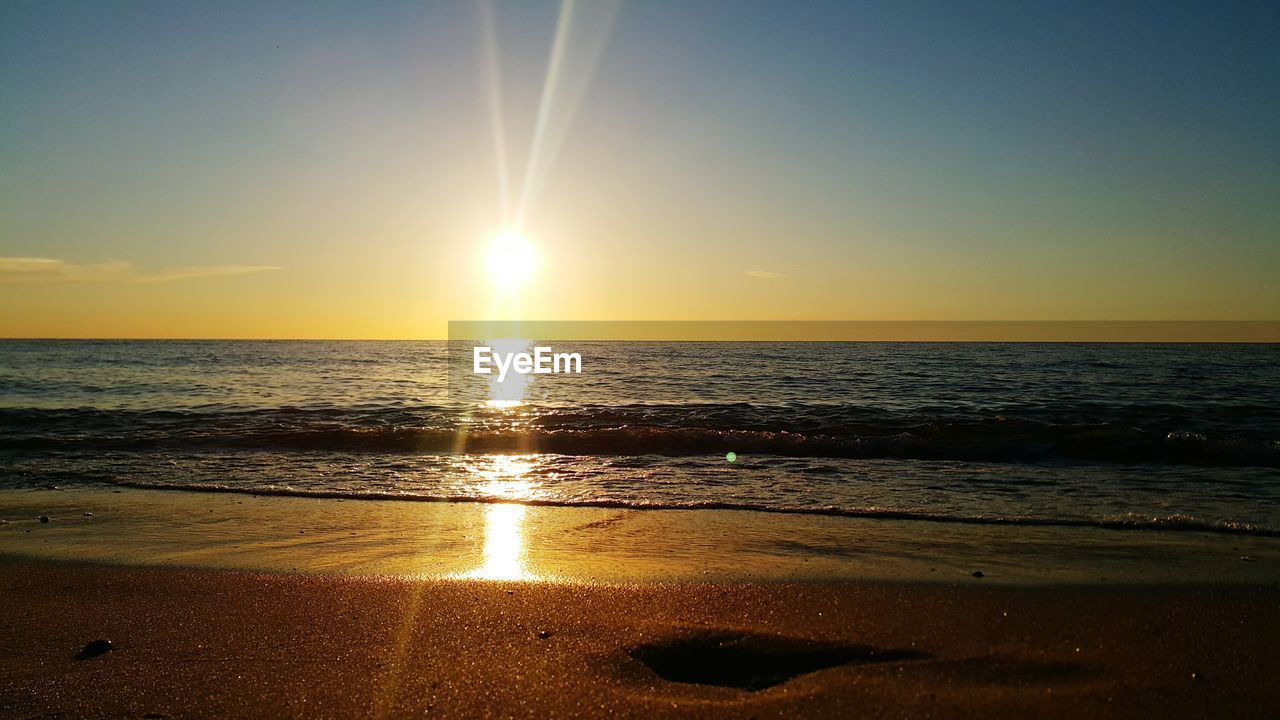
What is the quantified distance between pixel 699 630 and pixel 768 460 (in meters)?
8.23

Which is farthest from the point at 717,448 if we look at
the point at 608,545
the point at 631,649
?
the point at 631,649

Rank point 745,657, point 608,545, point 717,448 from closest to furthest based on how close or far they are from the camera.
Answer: point 745,657 → point 608,545 → point 717,448

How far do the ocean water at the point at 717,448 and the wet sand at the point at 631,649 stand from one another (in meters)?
3.18

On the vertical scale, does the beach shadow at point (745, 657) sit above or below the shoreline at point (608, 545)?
above

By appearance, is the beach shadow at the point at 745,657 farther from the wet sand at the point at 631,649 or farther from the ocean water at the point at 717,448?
the ocean water at the point at 717,448

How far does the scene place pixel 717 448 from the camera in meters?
13.9

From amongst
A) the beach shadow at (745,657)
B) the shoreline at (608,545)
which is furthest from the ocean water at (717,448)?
the beach shadow at (745,657)

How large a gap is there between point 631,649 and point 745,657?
22.8 inches

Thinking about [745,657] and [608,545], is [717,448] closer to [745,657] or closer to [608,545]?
[608,545]

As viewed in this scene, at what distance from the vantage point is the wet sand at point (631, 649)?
10.6 feet

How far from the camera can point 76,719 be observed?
3.14 metres

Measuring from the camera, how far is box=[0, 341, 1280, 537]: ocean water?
8.56 meters

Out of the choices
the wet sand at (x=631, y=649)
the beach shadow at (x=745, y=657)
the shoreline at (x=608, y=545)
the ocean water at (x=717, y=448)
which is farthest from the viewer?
the ocean water at (x=717, y=448)

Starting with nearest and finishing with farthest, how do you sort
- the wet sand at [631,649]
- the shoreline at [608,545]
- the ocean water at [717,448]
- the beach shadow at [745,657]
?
the wet sand at [631,649], the beach shadow at [745,657], the shoreline at [608,545], the ocean water at [717,448]
